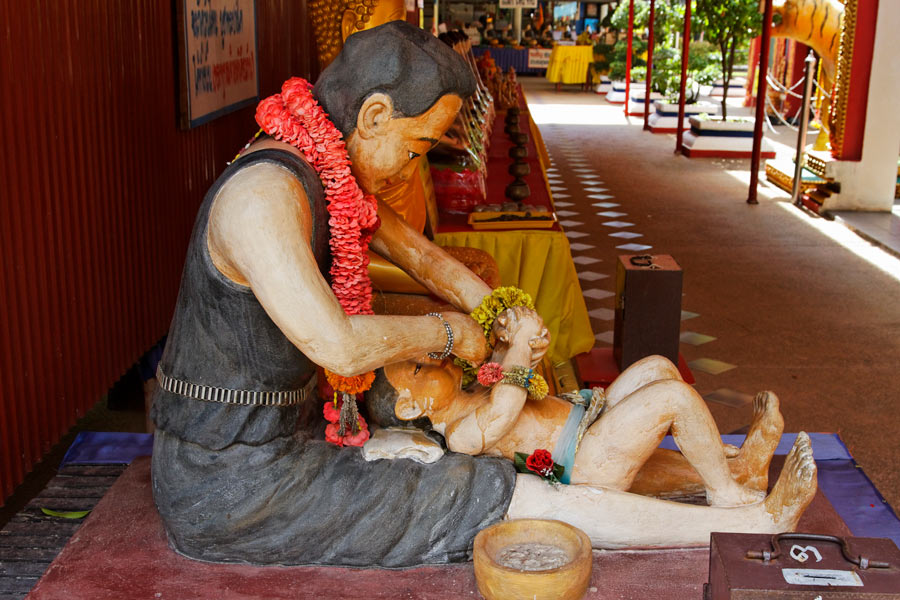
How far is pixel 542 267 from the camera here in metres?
4.66

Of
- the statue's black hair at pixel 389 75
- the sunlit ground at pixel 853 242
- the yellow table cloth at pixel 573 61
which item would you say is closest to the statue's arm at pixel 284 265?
the statue's black hair at pixel 389 75

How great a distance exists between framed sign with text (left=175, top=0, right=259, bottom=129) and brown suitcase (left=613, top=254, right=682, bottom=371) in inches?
75.2

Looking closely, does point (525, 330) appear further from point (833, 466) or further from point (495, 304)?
point (833, 466)

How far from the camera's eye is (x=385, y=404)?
2.36 meters

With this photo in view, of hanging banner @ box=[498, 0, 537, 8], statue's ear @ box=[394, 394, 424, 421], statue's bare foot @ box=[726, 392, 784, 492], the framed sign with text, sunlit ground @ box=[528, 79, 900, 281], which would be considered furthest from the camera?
hanging banner @ box=[498, 0, 537, 8]

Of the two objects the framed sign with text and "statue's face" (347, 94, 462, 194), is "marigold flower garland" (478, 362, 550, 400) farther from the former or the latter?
the framed sign with text

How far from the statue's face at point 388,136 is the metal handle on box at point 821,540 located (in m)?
1.08

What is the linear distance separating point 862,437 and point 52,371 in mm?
3051

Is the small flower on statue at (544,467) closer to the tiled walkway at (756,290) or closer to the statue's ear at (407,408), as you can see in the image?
the statue's ear at (407,408)

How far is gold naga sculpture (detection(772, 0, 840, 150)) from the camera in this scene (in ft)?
36.9

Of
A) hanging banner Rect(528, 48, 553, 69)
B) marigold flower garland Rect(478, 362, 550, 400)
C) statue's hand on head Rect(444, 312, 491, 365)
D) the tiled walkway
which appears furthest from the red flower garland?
hanging banner Rect(528, 48, 553, 69)

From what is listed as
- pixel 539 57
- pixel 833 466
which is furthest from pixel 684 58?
pixel 539 57

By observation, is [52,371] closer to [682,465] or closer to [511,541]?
[511,541]

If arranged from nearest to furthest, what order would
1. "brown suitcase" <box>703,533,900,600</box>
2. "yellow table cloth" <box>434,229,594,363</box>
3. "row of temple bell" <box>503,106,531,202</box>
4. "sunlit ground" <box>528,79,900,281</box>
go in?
1. "brown suitcase" <box>703,533,900,600</box>
2. "yellow table cloth" <box>434,229,594,363</box>
3. "row of temple bell" <box>503,106,531,202</box>
4. "sunlit ground" <box>528,79,900,281</box>
